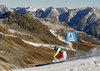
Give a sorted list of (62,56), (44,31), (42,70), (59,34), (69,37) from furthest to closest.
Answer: (59,34), (44,31), (69,37), (62,56), (42,70)

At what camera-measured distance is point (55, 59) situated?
55.1ft

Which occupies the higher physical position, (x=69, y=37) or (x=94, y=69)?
(x=94, y=69)

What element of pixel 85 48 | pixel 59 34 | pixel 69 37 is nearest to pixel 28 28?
pixel 59 34

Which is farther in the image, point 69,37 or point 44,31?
point 44,31

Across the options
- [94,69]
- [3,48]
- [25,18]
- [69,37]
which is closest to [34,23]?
[25,18]

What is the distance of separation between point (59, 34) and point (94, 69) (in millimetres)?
188692

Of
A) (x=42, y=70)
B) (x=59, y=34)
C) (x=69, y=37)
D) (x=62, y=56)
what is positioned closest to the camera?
(x=42, y=70)

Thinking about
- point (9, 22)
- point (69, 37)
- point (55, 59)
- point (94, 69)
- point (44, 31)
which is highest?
point (94, 69)

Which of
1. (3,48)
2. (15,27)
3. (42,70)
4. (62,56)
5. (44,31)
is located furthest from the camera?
(44,31)

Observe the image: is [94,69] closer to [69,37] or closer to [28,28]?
[69,37]

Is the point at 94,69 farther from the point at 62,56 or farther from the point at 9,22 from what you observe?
the point at 9,22

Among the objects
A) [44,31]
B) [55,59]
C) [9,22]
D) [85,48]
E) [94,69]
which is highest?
[94,69]

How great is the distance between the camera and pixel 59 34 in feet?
646

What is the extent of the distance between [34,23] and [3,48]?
121 m
